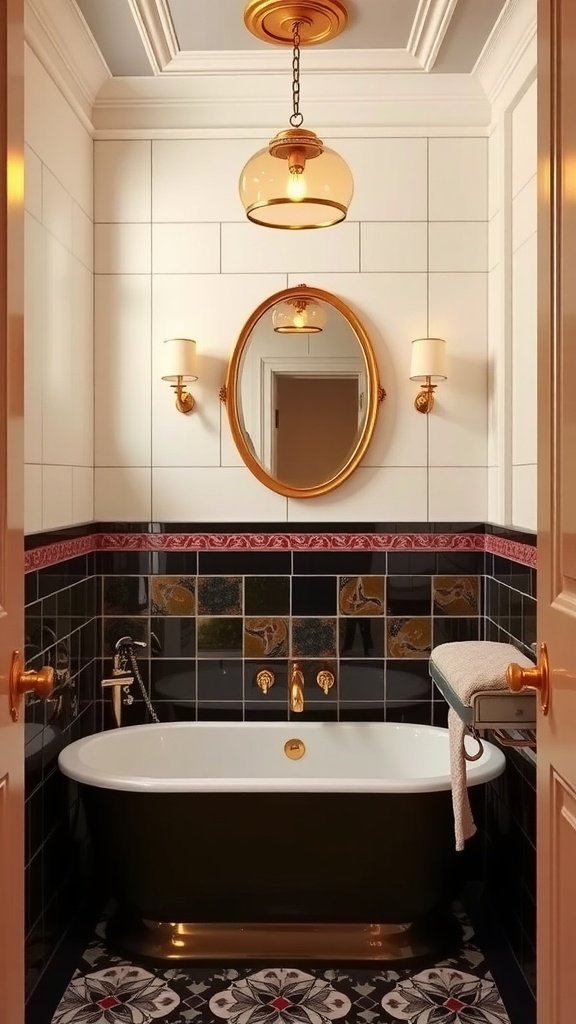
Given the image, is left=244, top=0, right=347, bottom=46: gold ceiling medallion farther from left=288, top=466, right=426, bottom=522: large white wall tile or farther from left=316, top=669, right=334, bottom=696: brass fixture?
left=316, top=669, right=334, bottom=696: brass fixture

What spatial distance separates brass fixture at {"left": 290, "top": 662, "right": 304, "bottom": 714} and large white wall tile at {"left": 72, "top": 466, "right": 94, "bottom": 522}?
0.96 metres

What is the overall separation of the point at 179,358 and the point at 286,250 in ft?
1.93

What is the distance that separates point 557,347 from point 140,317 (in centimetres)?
235

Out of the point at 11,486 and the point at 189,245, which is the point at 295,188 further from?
the point at 11,486

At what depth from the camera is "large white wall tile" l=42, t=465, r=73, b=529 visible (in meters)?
2.86

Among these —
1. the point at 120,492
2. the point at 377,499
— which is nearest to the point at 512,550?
the point at 377,499

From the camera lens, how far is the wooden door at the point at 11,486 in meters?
1.41

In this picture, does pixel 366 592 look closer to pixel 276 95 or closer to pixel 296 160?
pixel 296 160

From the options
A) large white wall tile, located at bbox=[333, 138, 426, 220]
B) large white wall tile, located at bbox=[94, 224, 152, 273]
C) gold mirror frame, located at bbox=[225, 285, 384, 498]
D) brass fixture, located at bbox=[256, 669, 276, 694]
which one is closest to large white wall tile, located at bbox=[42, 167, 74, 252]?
large white wall tile, located at bbox=[94, 224, 152, 273]

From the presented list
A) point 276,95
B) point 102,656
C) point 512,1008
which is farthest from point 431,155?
point 512,1008

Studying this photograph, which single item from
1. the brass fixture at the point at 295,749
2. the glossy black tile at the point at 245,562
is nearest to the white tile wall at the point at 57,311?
the glossy black tile at the point at 245,562

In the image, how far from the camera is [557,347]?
56.0 inches

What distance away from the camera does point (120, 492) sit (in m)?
3.52

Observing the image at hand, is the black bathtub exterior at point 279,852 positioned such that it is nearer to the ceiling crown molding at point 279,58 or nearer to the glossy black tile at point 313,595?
the glossy black tile at point 313,595
